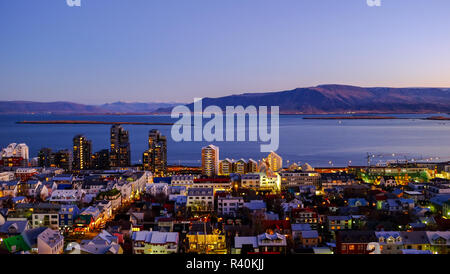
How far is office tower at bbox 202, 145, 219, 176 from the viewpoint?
435 inches

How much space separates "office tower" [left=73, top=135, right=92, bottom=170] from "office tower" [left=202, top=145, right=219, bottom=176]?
4.28 m

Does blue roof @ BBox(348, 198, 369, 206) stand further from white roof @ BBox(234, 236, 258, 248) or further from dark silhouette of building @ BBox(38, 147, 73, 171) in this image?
dark silhouette of building @ BBox(38, 147, 73, 171)

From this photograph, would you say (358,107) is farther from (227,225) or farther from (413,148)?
(227,225)

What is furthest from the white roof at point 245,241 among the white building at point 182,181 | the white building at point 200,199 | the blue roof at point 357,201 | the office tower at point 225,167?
the office tower at point 225,167

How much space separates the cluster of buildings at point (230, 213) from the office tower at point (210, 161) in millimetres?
25

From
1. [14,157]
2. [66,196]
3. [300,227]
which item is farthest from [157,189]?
[14,157]

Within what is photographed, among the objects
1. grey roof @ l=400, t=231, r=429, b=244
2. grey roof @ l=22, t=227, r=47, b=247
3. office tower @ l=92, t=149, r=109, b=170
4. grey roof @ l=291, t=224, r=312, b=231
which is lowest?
office tower @ l=92, t=149, r=109, b=170

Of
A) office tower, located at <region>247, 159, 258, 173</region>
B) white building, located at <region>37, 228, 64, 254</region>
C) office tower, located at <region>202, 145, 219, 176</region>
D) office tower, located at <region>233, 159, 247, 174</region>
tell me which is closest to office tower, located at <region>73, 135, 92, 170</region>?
office tower, located at <region>202, 145, 219, 176</region>

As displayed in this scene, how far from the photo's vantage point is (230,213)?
6656mm

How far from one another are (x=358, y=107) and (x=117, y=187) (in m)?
47.0

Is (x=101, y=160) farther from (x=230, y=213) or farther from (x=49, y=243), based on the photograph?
(x=49, y=243)

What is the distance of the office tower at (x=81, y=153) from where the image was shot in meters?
13.6

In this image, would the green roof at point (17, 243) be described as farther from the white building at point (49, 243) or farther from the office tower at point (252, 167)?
the office tower at point (252, 167)

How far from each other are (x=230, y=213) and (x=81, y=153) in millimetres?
8281
